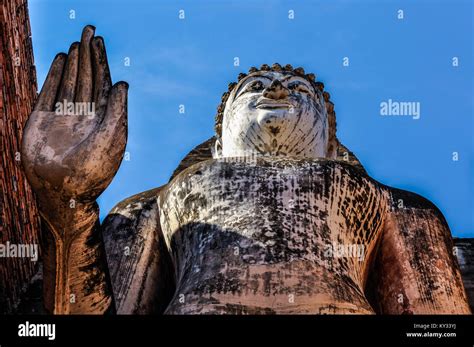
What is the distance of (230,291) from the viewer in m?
6.22

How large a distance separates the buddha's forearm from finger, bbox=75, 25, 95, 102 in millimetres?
491

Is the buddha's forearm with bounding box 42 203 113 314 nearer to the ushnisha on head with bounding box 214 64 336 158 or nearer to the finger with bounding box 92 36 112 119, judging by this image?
the finger with bounding box 92 36 112 119

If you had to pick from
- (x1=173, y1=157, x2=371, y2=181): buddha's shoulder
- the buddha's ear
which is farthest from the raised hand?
the buddha's ear

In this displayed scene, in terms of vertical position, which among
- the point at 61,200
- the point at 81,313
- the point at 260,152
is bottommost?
the point at 81,313

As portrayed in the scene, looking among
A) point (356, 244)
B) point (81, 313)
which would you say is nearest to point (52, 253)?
point (81, 313)

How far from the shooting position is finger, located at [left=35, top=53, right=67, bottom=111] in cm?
581

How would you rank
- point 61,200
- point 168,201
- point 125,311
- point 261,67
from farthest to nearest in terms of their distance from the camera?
1. point 261,67
2. point 168,201
3. point 125,311
4. point 61,200

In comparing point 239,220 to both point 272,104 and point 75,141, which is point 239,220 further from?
point 75,141

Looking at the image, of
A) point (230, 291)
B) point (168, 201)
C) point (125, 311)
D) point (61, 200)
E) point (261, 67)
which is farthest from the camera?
point (261, 67)

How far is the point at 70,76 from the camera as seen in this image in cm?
596

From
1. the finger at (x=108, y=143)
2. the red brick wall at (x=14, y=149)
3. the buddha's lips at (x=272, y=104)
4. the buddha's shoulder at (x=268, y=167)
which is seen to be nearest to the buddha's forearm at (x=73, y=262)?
the finger at (x=108, y=143)

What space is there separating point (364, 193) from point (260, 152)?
75 cm

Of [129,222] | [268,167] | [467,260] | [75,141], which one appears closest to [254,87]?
[268,167]

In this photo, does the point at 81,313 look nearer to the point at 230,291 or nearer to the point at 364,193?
the point at 230,291
